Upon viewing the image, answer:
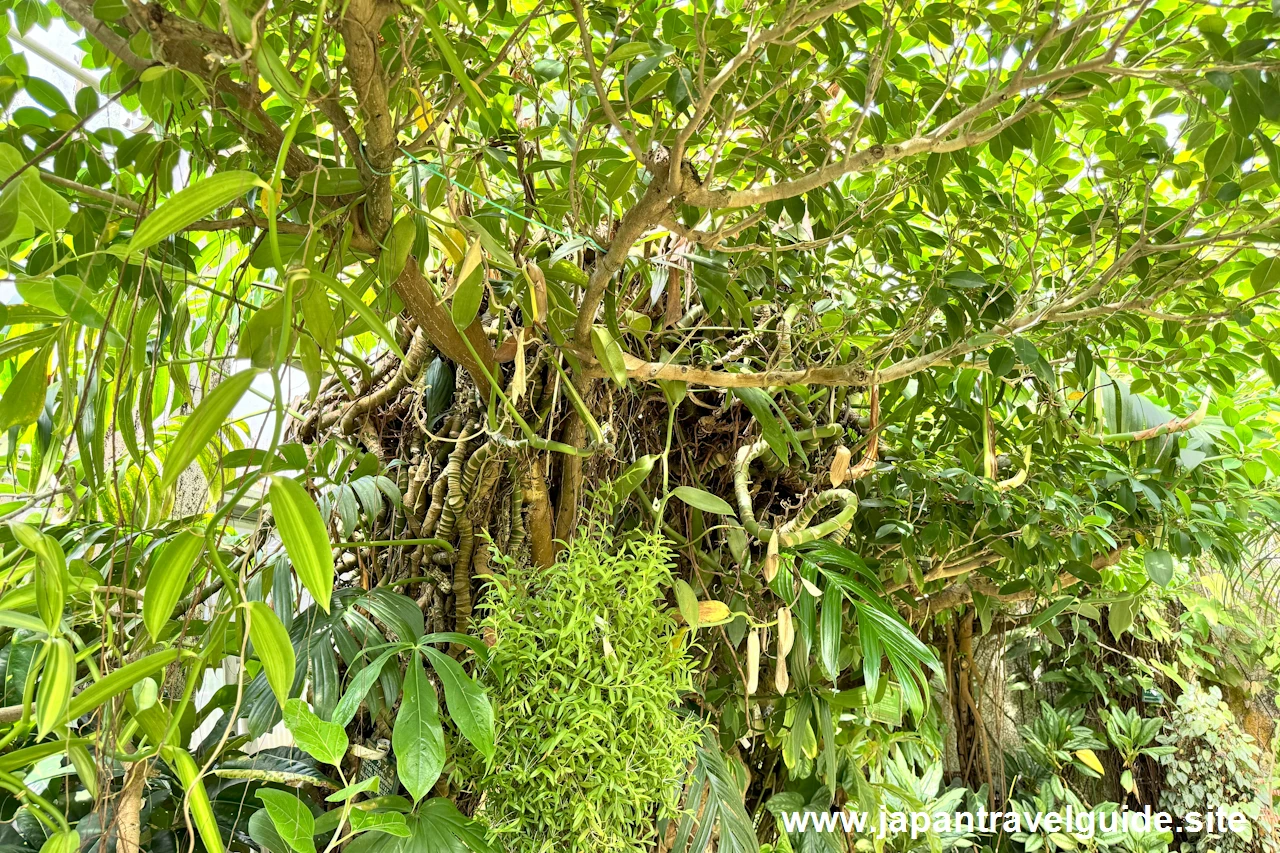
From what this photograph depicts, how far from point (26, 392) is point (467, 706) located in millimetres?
405

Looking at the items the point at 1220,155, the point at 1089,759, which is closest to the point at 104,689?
the point at 1220,155

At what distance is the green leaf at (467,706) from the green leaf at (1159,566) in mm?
1051

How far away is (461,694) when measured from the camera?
0.67 m

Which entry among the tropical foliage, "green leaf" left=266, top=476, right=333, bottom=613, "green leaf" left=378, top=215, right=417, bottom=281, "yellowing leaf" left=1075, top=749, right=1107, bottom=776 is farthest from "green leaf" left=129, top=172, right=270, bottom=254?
"yellowing leaf" left=1075, top=749, right=1107, bottom=776

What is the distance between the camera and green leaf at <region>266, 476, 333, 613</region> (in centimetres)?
36

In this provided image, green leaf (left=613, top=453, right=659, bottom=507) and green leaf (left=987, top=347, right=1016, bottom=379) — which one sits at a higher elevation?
green leaf (left=987, top=347, right=1016, bottom=379)

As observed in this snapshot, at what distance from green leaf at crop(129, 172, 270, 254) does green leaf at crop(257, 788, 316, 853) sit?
1.43ft

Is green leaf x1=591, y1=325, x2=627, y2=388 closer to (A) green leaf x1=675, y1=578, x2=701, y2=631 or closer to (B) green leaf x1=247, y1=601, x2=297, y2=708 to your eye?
(A) green leaf x1=675, y1=578, x2=701, y2=631

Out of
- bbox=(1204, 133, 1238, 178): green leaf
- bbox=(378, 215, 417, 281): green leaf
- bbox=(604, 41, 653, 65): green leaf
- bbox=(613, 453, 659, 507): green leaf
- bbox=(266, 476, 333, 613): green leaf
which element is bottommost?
bbox=(266, 476, 333, 613): green leaf

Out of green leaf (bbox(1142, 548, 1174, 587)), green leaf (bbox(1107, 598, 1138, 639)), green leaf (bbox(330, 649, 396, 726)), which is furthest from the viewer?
green leaf (bbox(1107, 598, 1138, 639))

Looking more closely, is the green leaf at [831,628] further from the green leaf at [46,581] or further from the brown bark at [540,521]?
the green leaf at [46,581]

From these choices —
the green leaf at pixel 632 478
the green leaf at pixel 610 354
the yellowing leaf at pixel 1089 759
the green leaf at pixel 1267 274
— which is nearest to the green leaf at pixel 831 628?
the green leaf at pixel 632 478

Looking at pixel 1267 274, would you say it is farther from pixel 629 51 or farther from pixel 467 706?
pixel 467 706

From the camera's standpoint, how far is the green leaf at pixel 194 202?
34 cm
